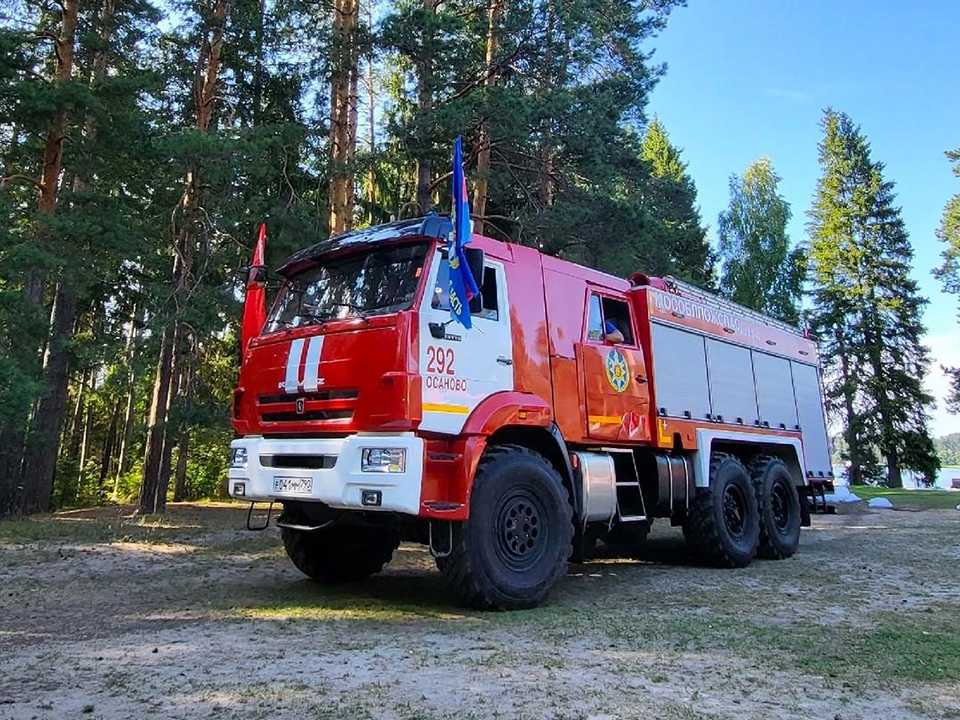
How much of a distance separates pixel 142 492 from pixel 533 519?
37.4ft

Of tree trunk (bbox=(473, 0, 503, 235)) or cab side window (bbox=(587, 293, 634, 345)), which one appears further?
tree trunk (bbox=(473, 0, 503, 235))

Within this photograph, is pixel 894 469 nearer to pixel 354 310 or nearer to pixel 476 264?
pixel 476 264

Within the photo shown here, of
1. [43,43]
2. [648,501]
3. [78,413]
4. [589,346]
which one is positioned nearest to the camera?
[589,346]

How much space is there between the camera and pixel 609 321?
25.6 ft

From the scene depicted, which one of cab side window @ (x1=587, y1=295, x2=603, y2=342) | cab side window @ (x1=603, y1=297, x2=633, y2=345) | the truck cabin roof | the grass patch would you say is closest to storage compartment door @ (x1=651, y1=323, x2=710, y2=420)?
cab side window @ (x1=603, y1=297, x2=633, y2=345)

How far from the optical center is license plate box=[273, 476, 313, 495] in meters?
5.73

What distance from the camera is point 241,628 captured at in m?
5.38

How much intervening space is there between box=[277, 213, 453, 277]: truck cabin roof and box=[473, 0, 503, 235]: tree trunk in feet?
23.0

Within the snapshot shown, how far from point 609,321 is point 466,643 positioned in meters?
3.99

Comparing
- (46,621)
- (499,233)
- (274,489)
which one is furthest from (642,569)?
(499,233)

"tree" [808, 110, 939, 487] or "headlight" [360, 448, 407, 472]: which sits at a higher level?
"tree" [808, 110, 939, 487]

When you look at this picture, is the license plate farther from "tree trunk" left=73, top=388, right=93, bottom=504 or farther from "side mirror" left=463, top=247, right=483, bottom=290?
"tree trunk" left=73, top=388, right=93, bottom=504

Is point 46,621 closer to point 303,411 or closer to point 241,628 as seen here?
point 241,628

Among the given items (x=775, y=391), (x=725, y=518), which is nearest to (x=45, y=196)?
(x=725, y=518)
